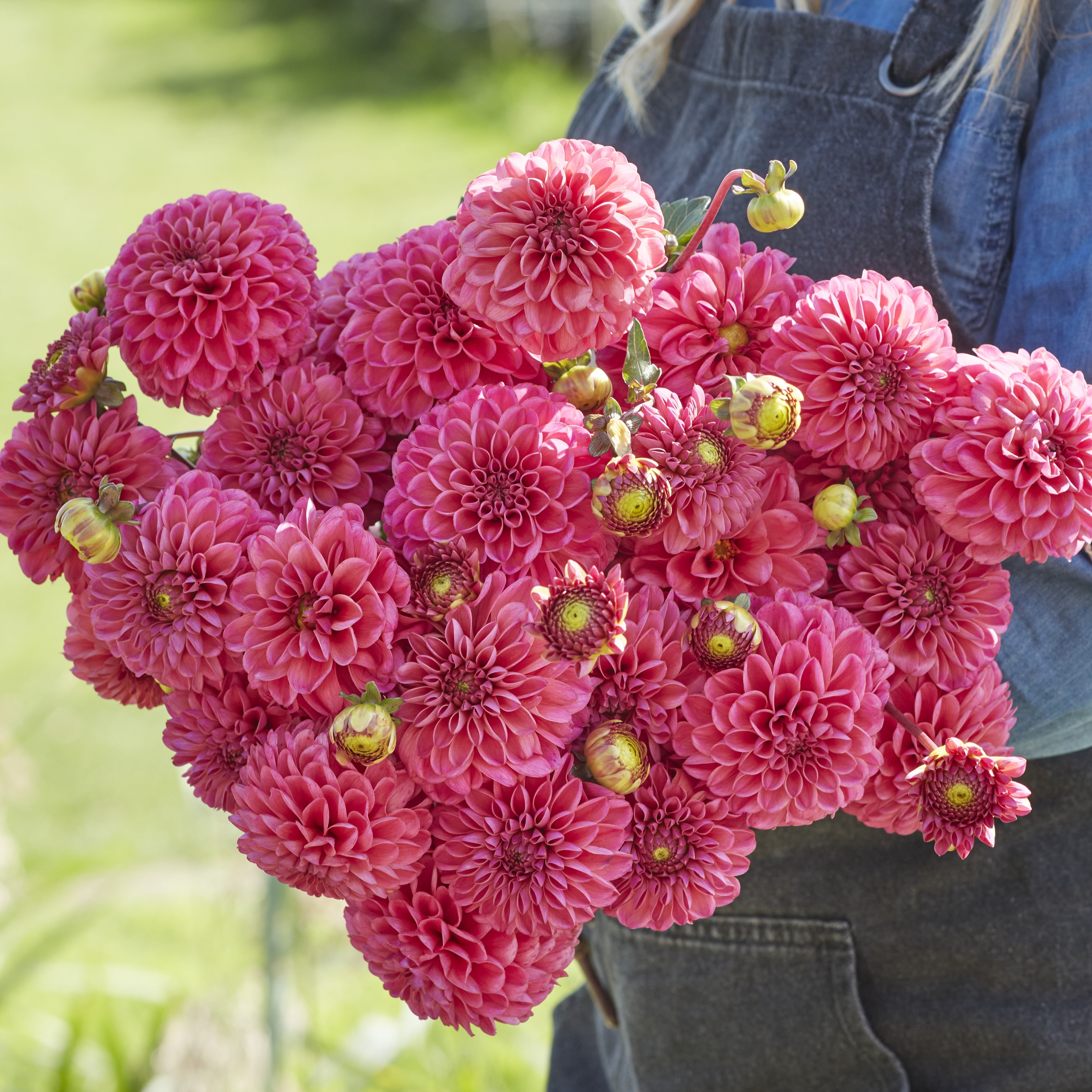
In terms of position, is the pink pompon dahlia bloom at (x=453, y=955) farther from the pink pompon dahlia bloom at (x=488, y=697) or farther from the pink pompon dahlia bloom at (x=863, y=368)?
the pink pompon dahlia bloom at (x=863, y=368)

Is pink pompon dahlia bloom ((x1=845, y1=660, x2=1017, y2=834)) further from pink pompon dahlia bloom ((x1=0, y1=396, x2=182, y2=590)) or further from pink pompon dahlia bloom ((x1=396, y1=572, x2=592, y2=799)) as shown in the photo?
pink pompon dahlia bloom ((x1=0, y1=396, x2=182, y2=590))

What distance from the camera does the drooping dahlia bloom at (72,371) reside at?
597 millimetres

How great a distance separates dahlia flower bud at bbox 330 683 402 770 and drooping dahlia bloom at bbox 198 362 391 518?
0.38 feet

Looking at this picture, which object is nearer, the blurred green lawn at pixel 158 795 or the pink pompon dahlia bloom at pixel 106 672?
the pink pompon dahlia bloom at pixel 106 672

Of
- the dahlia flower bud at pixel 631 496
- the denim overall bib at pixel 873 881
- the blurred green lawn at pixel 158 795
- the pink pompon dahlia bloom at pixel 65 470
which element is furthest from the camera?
the blurred green lawn at pixel 158 795

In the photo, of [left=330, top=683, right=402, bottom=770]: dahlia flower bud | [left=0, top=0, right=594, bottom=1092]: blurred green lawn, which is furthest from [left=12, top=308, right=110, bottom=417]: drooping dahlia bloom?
[left=0, top=0, right=594, bottom=1092]: blurred green lawn

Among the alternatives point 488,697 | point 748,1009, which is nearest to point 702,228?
point 488,697

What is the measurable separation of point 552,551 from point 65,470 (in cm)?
28

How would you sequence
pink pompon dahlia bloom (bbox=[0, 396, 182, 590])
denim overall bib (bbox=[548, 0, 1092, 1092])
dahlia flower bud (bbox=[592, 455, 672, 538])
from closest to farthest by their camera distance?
dahlia flower bud (bbox=[592, 455, 672, 538]) → pink pompon dahlia bloom (bbox=[0, 396, 182, 590]) → denim overall bib (bbox=[548, 0, 1092, 1092])

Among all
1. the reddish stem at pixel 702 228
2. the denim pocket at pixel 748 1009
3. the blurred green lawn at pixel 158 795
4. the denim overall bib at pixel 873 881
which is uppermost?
the reddish stem at pixel 702 228

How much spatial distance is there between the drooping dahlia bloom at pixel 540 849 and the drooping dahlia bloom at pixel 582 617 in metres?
0.07

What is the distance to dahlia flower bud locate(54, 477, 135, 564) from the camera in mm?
537

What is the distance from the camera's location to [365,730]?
50cm

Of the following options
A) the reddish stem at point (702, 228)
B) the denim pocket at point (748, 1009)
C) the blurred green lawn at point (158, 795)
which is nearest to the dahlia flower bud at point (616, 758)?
the reddish stem at point (702, 228)
